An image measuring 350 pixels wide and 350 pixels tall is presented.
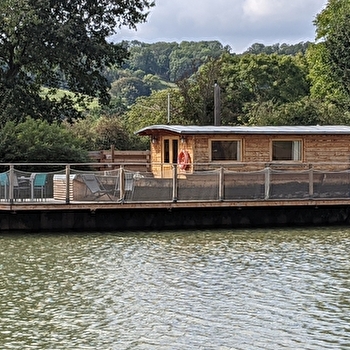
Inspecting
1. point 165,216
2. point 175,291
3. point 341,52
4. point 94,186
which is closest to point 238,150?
point 165,216

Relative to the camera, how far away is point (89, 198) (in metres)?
22.5

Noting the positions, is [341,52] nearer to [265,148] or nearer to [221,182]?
[265,148]

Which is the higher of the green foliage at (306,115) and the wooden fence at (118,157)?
the green foliage at (306,115)

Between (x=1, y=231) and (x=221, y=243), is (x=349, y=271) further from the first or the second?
(x=1, y=231)

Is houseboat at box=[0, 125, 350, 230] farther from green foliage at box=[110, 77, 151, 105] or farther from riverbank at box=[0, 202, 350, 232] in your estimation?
green foliage at box=[110, 77, 151, 105]

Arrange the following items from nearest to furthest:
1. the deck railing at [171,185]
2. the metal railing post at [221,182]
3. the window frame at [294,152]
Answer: the deck railing at [171,185], the metal railing post at [221,182], the window frame at [294,152]

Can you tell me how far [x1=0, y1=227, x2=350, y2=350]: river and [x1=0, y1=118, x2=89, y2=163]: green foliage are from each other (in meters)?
6.33

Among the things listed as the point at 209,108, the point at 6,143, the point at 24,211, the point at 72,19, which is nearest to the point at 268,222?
the point at 24,211

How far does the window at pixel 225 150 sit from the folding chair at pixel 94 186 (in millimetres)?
4837

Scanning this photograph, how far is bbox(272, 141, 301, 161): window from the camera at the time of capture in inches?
1041

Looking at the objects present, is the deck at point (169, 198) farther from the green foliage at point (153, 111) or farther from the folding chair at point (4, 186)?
the green foliage at point (153, 111)

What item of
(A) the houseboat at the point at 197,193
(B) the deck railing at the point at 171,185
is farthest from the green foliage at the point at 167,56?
(B) the deck railing at the point at 171,185

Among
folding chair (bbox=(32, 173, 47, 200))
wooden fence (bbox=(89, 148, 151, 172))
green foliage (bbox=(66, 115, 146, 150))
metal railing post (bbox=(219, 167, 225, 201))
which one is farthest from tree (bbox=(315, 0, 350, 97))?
folding chair (bbox=(32, 173, 47, 200))

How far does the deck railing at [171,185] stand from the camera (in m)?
22.4
